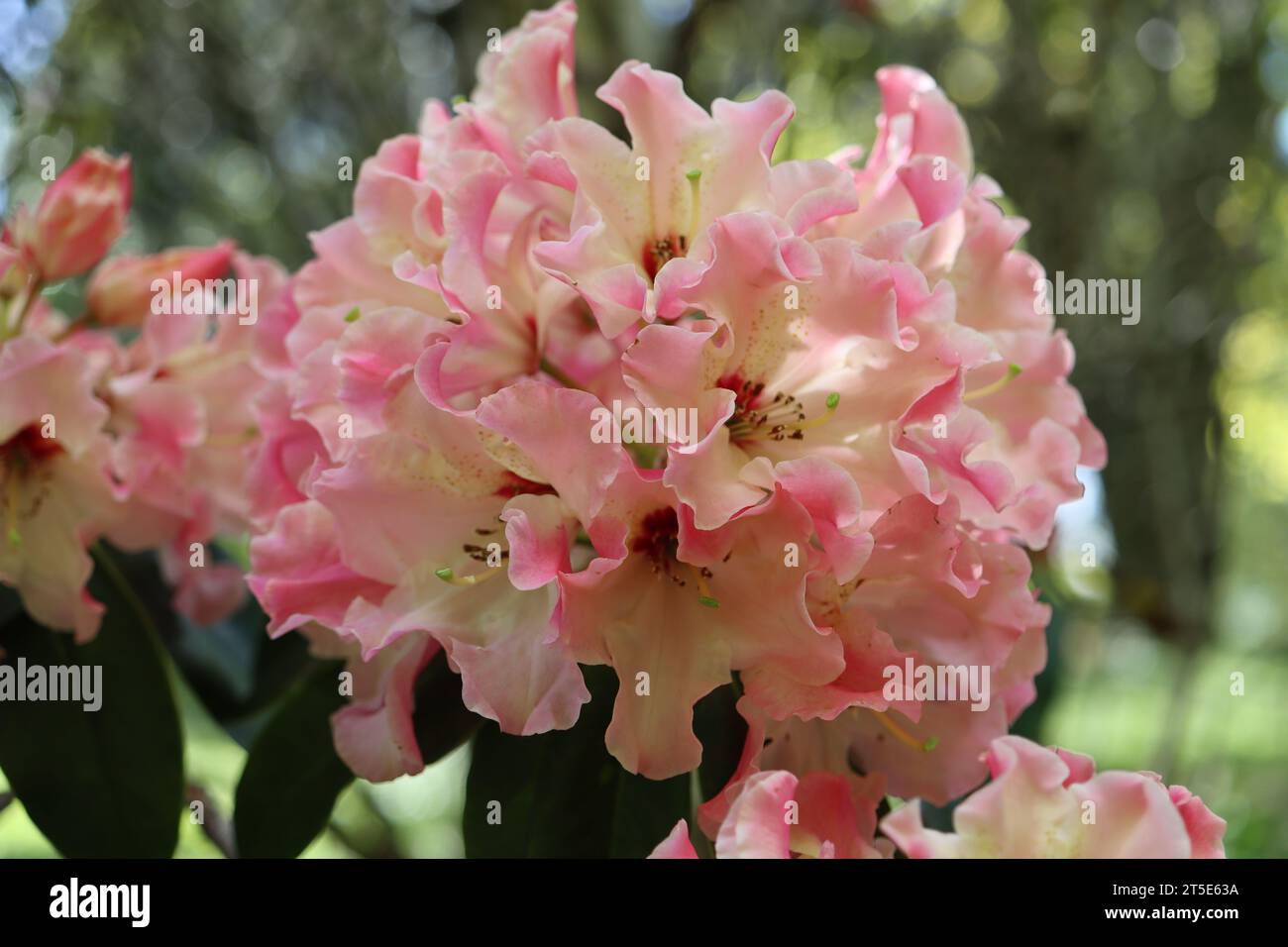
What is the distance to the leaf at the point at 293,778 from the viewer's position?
94cm

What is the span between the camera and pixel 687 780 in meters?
0.85

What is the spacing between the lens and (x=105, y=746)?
99 cm

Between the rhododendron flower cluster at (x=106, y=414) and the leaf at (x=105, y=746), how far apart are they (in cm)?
6

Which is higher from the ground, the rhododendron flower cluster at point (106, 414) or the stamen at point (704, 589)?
the rhododendron flower cluster at point (106, 414)

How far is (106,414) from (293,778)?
32cm

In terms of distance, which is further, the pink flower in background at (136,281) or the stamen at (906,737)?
the pink flower in background at (136,281)

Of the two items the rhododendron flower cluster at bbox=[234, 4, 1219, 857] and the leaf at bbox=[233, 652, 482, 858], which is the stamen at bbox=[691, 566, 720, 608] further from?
the leaf at bbox=[233, 652, 482, 858]

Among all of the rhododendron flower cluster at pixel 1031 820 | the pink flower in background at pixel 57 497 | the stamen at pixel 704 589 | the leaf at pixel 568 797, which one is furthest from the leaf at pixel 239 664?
the rhododendron flower cluster at pixel 1031 820

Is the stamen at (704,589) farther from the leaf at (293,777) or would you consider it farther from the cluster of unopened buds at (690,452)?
the leaf at (293,777)

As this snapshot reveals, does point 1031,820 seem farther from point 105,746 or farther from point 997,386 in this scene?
point 105,746

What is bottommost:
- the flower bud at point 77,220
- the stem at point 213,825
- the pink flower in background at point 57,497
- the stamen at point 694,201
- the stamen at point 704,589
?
the stem at point 213,825

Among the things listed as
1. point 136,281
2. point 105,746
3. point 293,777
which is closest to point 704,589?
point 293,777

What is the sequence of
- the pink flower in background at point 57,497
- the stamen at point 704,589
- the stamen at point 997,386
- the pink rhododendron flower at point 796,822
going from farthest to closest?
the pink flower in background at point 57,497 < the stamen at point 997,386 < the stamen at point 704,589 < the pink rhododendron flower at point 796,822

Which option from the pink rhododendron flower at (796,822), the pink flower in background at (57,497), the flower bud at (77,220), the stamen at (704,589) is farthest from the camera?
the flower bud at (77,220)
